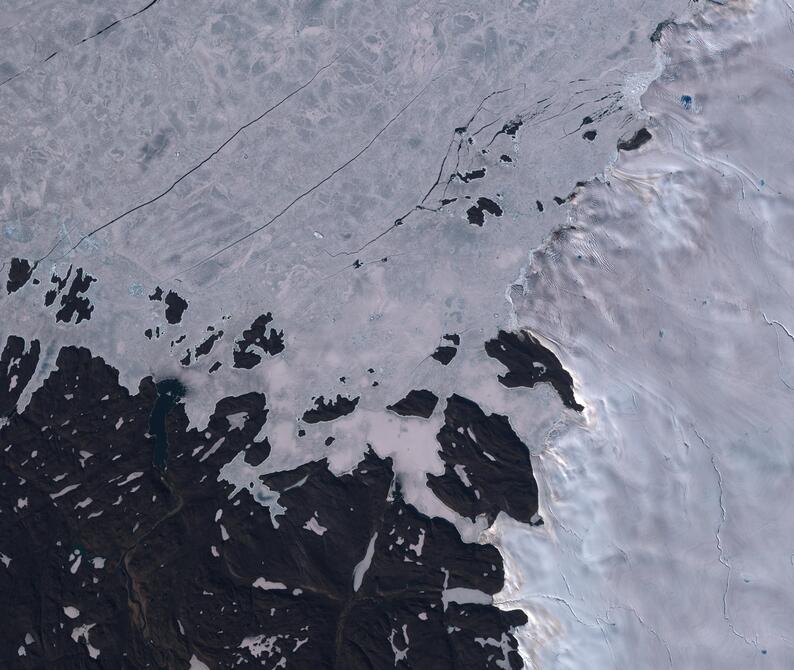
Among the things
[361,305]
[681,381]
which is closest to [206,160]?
[361,305]

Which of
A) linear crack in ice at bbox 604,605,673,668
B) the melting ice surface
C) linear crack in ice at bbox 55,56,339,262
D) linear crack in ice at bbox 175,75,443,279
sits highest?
linear crack in ice at bbox 55,56,339,262

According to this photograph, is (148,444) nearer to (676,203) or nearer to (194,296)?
(194,296)

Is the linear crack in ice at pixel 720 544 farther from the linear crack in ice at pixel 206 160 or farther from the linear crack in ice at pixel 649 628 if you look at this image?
the linear crack in ice at pixel 206 160

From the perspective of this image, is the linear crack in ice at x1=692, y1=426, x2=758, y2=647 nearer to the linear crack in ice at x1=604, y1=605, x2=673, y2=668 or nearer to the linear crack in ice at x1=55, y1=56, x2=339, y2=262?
the linear crack in ice at x1=604, y1=605, x2=673, y2=668

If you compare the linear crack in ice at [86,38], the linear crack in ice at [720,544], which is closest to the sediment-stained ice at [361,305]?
the linear crack in ice at [86,38]

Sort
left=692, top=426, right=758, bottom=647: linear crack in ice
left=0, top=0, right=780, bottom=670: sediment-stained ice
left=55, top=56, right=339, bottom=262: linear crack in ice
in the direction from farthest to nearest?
1. left=55, top=56, right=339, bottom=262: linear crack in ice
2. left=0, top=0, right=780, bottom=670: sediment-stained ice
3. left=692, top=426, right=758, bottom=647: linear crack in ice

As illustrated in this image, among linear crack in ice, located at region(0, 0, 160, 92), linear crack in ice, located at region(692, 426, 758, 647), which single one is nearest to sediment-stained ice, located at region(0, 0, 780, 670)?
linear crack in ice, located at region(0, 0, 160, 92)

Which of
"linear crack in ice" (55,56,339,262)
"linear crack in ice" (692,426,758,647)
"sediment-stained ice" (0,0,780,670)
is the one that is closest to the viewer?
"linear crack in ice" (692,426,758,647)

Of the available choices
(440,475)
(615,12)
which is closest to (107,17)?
(615,12)

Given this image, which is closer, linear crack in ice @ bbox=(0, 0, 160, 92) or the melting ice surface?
the melting ice surface

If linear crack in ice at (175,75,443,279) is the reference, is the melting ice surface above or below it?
below

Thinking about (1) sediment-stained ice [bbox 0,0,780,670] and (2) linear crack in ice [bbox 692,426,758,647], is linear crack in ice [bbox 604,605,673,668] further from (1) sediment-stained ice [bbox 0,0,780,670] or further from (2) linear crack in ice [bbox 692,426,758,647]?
(2) linear crack in ice [bbox 692,426,758,647]
